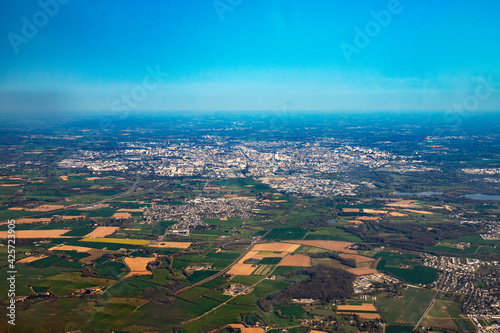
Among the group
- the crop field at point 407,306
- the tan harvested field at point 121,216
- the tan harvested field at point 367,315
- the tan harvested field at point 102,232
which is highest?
the crop field at point 407,306

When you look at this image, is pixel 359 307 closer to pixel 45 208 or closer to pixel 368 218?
pixel 368 218

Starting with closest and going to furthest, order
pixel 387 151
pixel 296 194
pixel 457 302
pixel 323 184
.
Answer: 1. pixel 457 302
2. pixel 296 194
3. pixel 323 184
4. pixel 387 151

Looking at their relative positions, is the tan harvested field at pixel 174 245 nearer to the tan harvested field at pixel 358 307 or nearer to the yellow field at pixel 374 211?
the tan harvested field at pixel 358 307

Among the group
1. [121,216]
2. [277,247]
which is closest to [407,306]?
[277,247]

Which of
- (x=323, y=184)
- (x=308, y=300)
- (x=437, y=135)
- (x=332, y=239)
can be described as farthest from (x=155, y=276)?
(x=437, y=135)

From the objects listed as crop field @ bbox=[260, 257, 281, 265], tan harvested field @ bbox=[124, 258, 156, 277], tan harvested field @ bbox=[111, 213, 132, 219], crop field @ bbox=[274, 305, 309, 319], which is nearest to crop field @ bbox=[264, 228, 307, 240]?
crop field @ bbox=[260, 257, 281, 265]

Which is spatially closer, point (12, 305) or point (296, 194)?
point (12, 305)

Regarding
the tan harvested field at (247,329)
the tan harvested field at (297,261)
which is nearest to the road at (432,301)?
the tan harvested field at (247,329)

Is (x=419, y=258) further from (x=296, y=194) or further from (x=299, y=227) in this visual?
(x=296, y=194)
